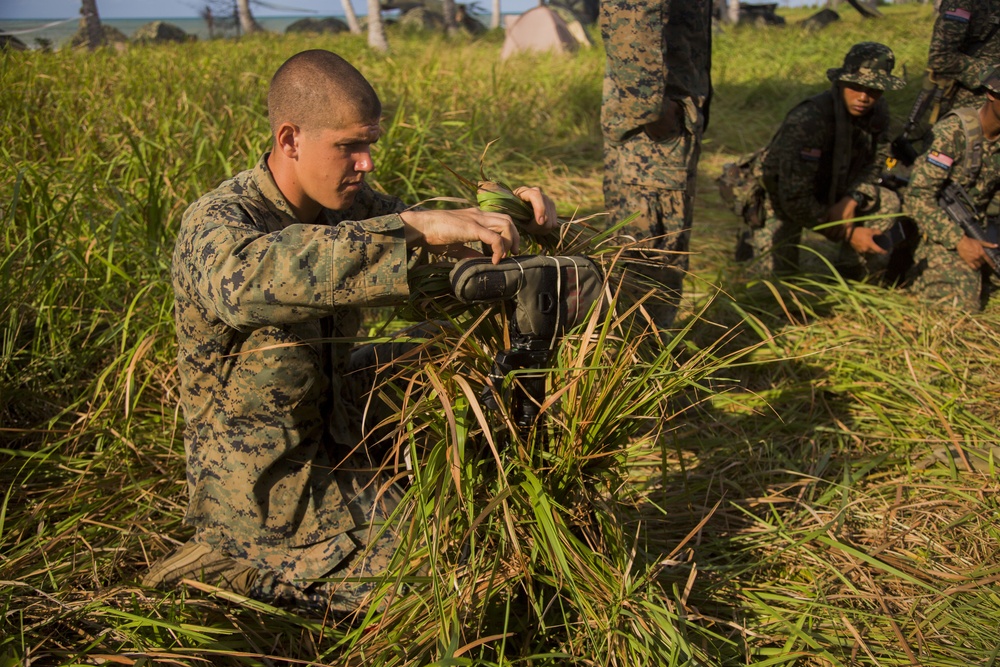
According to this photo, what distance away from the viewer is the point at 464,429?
163cm

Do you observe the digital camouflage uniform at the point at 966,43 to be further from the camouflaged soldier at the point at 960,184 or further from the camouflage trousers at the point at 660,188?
the camouflage trousers at the point at 660,188

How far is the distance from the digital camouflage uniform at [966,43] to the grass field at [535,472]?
2.61 meters

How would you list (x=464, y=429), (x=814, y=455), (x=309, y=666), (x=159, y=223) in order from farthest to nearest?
(x=159, y=223) → (x=814, y=455) → (x=309, y=666) → (x=464, y=429)

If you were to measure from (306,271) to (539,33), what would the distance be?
10.9 metres

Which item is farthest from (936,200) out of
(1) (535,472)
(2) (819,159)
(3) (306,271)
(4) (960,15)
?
(3) (306,271)

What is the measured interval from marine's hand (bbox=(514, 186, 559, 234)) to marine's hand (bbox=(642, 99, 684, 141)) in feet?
4.16

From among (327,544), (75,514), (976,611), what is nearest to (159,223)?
(75,514)

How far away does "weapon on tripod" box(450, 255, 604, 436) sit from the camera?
1554mm

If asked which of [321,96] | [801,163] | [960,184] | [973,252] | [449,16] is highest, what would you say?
[449,16]

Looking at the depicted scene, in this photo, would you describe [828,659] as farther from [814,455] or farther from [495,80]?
[495,80]

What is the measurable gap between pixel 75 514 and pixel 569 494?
66.9 inches

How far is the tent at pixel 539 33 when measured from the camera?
11086 mm

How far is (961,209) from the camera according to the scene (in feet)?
13.1

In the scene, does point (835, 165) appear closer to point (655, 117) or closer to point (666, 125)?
point (666, 125)
